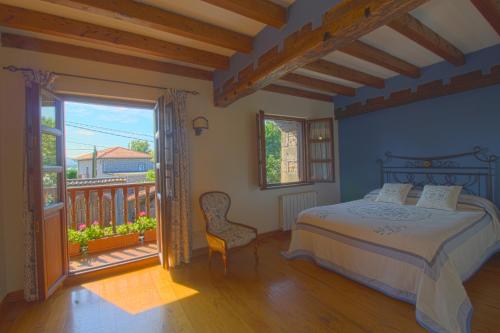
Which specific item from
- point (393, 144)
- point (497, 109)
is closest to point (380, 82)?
point (393, 144)

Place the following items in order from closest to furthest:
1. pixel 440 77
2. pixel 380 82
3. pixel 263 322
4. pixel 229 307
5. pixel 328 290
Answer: pixel 263 322 → pixel 229 307 → pixel 328 290 → pixel 440 77 → pixel 380 82

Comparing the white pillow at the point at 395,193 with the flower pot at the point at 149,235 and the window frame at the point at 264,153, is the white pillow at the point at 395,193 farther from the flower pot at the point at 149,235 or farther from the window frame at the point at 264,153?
the flower pot at the point at 149,235

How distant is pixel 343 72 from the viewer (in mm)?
3441

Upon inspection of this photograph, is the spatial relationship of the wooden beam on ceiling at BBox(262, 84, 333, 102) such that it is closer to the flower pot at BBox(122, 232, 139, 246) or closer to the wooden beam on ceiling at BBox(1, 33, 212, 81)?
the wooden beam on ceiling at BBox(1, 33, 212, 81)

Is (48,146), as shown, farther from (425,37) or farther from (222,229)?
(425,37)

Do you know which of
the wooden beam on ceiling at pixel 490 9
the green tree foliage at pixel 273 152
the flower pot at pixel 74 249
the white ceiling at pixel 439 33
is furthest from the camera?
the green tree foliage at pixel 273 152

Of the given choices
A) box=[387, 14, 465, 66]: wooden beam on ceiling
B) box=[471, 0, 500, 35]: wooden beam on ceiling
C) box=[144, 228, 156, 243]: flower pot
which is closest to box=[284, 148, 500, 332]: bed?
box=[387, 14, 465, 66]: wooden beam on ceiling

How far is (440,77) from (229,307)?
4075 millimetres

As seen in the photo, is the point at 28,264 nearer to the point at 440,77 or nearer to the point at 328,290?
the point at 328,290

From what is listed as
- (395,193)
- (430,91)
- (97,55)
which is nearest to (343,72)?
(430,91)

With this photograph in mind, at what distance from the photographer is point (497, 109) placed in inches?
118

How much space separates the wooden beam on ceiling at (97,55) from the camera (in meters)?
2.34

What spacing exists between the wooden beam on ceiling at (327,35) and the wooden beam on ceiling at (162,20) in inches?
13.8

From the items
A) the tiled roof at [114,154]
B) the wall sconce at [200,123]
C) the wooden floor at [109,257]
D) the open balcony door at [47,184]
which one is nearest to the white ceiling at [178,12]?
the open balcony door at [47,184]
